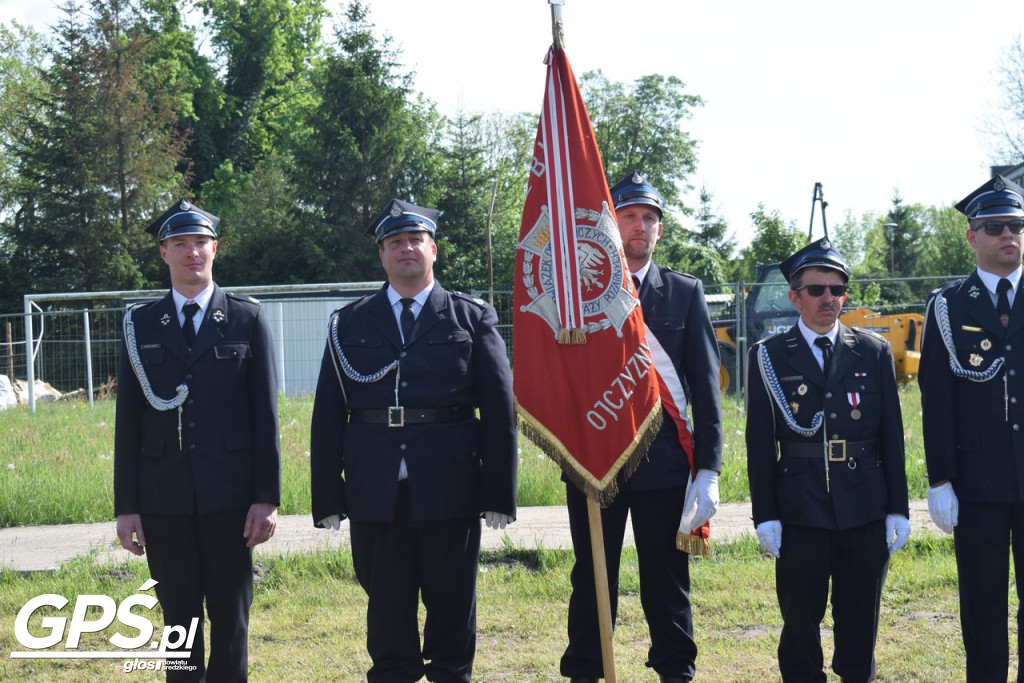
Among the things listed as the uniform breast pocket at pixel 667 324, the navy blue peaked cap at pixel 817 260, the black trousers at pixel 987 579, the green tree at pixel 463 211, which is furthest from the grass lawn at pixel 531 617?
the green tree at pixel 463 211

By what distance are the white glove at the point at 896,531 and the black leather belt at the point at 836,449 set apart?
273 millimetres

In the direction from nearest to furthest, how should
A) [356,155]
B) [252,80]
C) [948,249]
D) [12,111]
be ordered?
1. [356,155]
2. [12,111]
3. [252,80]
4. [948,249]

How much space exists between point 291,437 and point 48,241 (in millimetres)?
23341

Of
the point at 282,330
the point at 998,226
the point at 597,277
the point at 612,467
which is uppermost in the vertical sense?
the point at 282,330

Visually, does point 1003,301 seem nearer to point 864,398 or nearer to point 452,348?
point 864,398

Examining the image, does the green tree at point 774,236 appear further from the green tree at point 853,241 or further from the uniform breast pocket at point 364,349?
the uniform breast pocket at point 364,349

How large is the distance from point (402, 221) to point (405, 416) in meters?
0.82

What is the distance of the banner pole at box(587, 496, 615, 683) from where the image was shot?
4.40 m

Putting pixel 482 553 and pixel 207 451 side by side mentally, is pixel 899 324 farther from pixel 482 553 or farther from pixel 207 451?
pixel 207 451

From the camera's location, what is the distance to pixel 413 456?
14.9ft

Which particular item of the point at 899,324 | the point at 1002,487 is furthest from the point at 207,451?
the point at 899,324

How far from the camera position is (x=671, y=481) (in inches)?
186

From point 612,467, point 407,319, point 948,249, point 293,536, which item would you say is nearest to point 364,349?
point 407,319

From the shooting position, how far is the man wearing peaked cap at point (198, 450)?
4.52 metres
